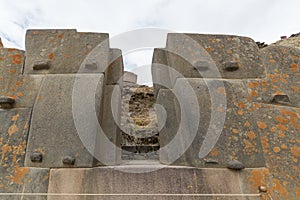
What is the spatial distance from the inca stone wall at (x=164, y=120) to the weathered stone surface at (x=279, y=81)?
1 centimetres

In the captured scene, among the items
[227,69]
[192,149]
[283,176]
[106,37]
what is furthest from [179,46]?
[283,176]

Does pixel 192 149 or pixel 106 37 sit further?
pixel 106 37

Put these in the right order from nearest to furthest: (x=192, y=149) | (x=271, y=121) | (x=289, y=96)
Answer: (x=192, y=149) < (x=271, y=121) < (x=289, y=96)

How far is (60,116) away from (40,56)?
67 cm

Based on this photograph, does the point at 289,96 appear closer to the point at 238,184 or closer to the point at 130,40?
the point at 238,184

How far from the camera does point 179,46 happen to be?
2.01 meters

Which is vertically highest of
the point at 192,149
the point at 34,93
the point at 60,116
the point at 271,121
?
the point at 34,93

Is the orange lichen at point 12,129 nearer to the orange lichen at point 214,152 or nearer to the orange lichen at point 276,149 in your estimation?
the orange lichen at point 214,152

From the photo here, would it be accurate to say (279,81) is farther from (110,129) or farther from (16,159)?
(16,159)

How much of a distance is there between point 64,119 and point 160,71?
104cm

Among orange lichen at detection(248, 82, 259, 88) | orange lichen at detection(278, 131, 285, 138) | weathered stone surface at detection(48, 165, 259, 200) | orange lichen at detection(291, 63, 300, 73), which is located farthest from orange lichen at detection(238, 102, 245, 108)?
orange lichen at detection(291, 63, 300, 73)

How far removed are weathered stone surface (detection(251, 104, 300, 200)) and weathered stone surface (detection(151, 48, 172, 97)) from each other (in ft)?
2.74

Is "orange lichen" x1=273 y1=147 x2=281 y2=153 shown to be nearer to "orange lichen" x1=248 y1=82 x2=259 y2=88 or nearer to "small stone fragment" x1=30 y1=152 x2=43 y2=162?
"orange lichen" x1=248 y1=82 x2=259 y2=88

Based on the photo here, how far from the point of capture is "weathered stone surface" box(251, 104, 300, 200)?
1.49 m
